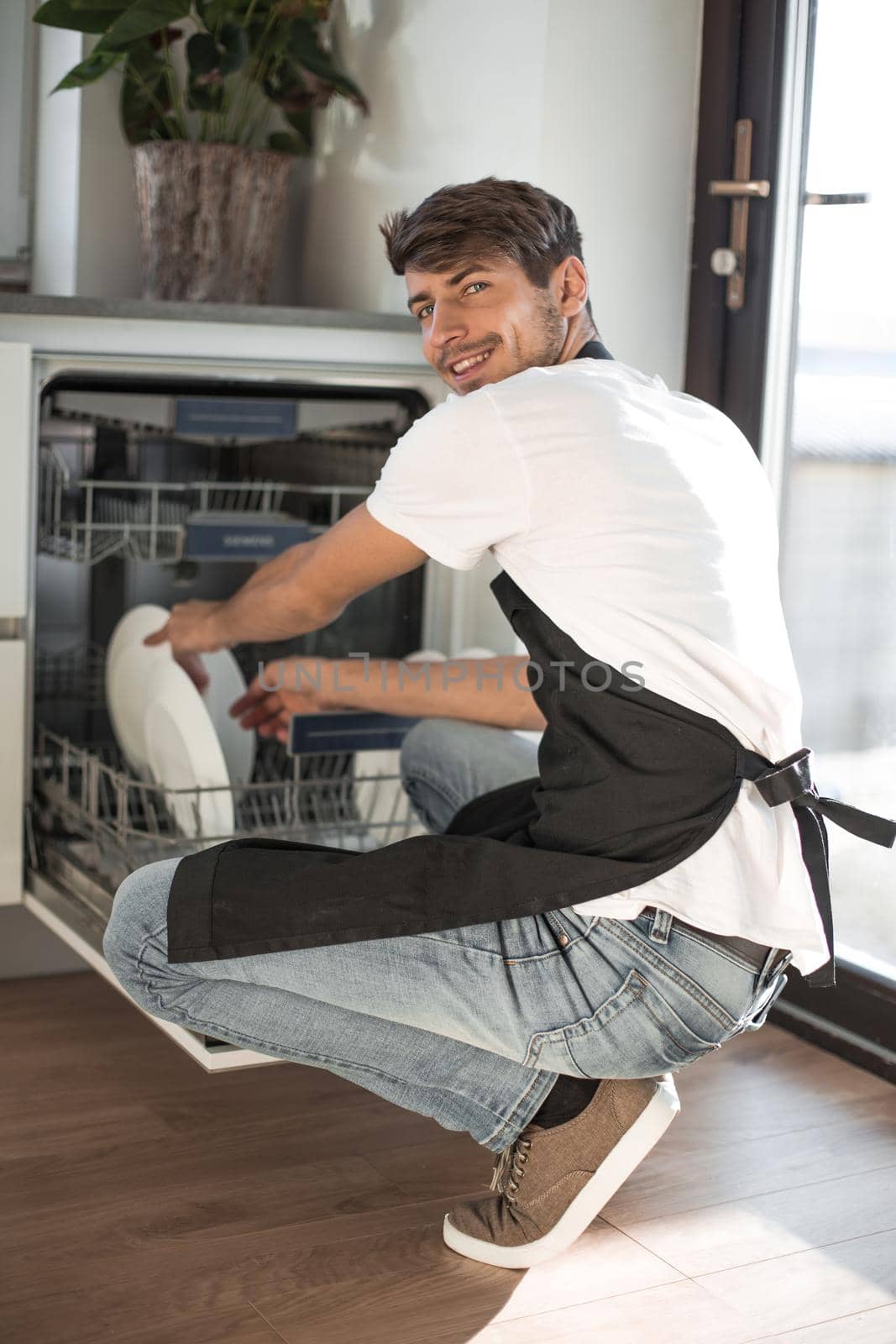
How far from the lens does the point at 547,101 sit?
6.66 ft

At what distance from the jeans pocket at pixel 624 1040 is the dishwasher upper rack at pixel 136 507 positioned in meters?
0.94

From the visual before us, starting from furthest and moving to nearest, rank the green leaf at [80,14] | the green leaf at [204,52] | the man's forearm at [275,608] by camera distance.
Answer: the green leaf at [204,52] < the green leaf at [80,14] < the man's forearm at [275,608]

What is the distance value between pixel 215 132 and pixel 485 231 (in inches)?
45.0

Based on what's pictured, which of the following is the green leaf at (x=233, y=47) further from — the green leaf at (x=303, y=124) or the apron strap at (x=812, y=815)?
the apron strap at (x=812, y=815)

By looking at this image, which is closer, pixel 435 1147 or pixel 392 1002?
pixel 392 1002

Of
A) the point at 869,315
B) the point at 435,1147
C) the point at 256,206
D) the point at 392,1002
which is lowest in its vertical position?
the point at 435,1147

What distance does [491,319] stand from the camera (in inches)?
56.2

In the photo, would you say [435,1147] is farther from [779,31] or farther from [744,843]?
[779,31]

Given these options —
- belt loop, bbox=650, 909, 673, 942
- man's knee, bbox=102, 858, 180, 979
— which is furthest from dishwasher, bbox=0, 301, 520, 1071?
belt loop, bbox=650, 909, 673, 942

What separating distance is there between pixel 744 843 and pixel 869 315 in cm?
94

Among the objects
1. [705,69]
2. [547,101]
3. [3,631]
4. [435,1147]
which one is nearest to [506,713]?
[435,1147]

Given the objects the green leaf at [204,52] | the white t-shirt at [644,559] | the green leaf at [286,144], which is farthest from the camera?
the green leaf at [286,144]

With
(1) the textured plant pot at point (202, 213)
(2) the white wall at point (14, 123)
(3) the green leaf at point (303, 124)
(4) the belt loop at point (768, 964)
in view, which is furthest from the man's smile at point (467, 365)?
(2) the white wall at point (14, 123)

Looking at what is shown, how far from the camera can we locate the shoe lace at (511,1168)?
55.2 inches
